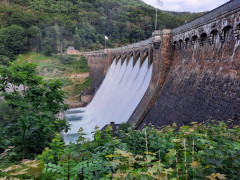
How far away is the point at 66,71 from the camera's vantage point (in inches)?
1988

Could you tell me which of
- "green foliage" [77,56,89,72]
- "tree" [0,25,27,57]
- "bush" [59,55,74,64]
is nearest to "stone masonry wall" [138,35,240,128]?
"green foliage" [77,56,89,72]

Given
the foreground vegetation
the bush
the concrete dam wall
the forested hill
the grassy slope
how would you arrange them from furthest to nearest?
the forested hill, the bush, the grassy slope, the concrete dam wall, the foreground vegetation

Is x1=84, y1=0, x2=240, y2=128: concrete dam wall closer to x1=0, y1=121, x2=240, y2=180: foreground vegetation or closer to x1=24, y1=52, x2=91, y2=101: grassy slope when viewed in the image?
x1=0, y1=121, x2=240, y2=180: foreground vegetation

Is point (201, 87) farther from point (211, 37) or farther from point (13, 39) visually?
point (13, 39)

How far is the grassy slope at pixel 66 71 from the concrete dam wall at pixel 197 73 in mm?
29212

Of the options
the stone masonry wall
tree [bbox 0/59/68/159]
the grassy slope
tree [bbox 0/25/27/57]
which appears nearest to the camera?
tree [bbox 0/59/68/159]

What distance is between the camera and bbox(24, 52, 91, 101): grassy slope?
43.7m

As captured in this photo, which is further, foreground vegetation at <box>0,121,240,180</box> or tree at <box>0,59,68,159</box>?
tree at <box>0,59,68,159</box>

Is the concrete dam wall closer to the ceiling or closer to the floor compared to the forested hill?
closer to the floor

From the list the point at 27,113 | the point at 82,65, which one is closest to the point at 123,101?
the point at 27,113

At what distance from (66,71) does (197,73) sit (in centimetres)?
4453

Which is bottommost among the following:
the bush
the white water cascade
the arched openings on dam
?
the white water cascade

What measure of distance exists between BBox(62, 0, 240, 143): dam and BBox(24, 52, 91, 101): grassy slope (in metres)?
25.1

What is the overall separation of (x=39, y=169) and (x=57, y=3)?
94.6 meters
